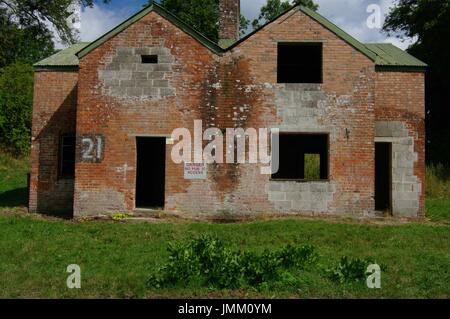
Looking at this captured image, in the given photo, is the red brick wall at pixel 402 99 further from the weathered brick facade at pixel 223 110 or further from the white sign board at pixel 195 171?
the white sign board at pixel 195 171

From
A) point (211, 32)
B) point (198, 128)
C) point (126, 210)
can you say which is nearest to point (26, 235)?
point (126, 210)

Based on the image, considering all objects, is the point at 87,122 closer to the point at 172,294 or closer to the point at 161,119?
the point at 161,119

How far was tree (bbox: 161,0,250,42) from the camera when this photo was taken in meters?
37.2

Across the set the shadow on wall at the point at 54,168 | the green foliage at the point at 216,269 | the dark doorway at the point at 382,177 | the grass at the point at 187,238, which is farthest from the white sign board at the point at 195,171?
the green foliage at the point at 216,269

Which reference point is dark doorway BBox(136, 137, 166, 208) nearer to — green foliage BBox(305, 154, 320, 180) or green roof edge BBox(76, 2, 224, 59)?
green roof edge BBox(76, 2, 224, 59)

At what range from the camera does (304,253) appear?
8.25 meters

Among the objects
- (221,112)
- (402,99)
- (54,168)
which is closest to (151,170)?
(54,168)

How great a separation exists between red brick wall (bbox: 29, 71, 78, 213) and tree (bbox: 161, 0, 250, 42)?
22761mm

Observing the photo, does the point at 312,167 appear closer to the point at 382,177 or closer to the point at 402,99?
the point at 382,177

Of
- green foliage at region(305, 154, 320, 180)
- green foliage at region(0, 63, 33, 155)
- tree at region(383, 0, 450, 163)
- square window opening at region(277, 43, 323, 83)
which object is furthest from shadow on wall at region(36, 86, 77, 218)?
tree at region(383, 0, 450, 163)

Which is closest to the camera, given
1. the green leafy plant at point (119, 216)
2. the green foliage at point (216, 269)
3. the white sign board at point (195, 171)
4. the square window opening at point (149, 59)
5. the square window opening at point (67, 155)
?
the green foliage at point (216, 269)

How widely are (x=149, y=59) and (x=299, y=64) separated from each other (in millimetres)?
5686

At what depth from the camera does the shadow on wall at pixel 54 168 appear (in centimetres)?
1538

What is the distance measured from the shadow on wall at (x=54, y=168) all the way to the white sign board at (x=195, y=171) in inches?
159
